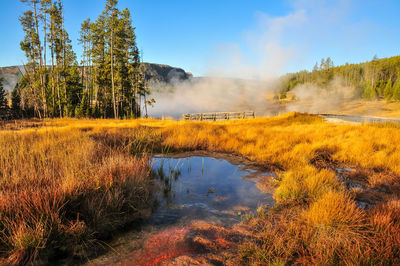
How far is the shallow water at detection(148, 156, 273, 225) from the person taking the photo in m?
3.77

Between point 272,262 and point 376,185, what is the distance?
4.89m

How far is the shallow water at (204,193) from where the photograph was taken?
3.77 metres

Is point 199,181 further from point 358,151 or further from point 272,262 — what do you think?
point 358,151

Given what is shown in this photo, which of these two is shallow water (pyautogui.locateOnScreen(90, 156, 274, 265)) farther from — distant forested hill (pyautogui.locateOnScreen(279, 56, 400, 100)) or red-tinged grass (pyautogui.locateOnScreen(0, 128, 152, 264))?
distant forested hill (pyautogui.locateOnScreen(279, 56, 400, 100))

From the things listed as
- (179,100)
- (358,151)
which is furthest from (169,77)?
(358,151)

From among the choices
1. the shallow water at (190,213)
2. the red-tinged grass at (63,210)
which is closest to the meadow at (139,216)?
the red-tinged grass at (63,210)

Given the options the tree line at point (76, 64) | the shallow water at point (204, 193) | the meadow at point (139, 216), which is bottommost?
the shallow water at point (204, 193)

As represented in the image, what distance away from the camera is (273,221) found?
348 centimetres

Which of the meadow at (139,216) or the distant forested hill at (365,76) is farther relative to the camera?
the distant forested hill at (365,76)

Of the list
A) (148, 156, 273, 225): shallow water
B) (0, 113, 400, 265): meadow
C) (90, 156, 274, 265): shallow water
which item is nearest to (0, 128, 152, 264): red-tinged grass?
(0, 113, 400, 265): meadow

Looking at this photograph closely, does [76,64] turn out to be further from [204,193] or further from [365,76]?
[365,76]

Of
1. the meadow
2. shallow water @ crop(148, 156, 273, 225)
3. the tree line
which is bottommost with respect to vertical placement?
shallow water @ crop(148, 156, 273, 225)

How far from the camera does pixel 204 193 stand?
4.77m

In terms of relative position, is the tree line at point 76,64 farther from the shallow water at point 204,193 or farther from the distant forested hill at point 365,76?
the distant forested hill at point 365,76
